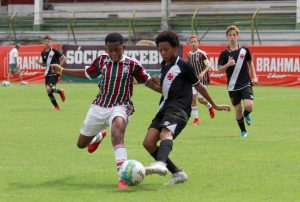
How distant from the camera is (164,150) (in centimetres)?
938

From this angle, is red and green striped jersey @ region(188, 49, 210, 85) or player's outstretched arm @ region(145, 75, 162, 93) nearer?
player's outstretched arm @ region(145, 75, 162, 93)

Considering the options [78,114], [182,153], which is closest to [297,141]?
[182,153]

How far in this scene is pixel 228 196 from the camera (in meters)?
8.93

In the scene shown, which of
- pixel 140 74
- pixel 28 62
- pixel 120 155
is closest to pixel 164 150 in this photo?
pixel 120 155

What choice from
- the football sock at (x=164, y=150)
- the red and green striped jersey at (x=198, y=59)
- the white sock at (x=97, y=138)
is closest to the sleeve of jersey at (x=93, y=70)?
the white sock at (x=97, y=138)

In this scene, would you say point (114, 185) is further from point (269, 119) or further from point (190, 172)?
point (269, 119)

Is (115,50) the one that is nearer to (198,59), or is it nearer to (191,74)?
(191,74)

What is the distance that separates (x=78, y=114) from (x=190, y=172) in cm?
1126

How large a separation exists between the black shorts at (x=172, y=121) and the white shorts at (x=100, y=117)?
60 cm

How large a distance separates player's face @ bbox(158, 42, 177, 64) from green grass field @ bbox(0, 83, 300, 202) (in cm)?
159

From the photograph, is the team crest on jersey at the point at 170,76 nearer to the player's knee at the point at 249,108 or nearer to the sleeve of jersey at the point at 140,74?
the sleeve of jersey at the point at 140,74

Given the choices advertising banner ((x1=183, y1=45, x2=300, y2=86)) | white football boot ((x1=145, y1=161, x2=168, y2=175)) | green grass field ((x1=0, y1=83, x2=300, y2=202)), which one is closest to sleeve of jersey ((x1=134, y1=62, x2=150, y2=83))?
green grass field ((x1=0, y1=83, x2=300, y2=202))

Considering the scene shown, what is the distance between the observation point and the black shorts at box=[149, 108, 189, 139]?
9734mm

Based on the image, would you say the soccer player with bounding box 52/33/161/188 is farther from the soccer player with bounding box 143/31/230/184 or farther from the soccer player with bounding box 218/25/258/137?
the soccer player with bounding box 218/25/258/137
